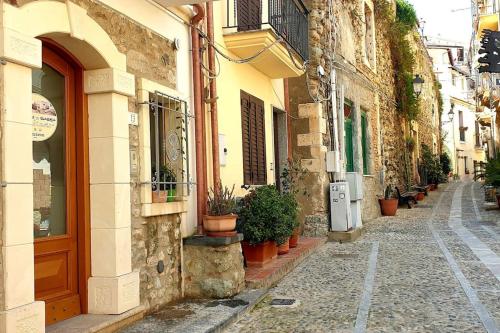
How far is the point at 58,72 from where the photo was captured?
4484 mm

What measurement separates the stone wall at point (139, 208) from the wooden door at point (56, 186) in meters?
0.52

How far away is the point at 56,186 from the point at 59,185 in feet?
0.14

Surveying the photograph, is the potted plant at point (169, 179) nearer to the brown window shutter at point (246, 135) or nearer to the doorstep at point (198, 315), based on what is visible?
the doorstep at point (198, 315)

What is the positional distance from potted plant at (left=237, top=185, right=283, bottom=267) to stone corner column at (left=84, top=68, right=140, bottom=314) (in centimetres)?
233

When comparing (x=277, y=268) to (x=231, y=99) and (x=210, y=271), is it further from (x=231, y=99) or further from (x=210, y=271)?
(x=231, y=99)

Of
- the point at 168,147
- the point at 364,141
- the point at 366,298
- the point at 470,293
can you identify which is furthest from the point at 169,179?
the point at 364,141

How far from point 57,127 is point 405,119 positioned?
60.4ft

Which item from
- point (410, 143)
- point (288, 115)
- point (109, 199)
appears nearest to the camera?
point (109, 199)

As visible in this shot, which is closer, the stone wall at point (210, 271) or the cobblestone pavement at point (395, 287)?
the cobblestone pavement at point (395, 287)

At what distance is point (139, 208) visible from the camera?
493 centimetres

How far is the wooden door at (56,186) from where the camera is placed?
4162 millimetres

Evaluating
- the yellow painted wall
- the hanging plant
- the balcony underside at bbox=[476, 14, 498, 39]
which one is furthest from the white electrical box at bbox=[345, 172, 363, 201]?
the balcony underside at bbox=[476, 14, 498, 39]

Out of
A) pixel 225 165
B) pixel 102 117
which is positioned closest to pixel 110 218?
pixel 102 117

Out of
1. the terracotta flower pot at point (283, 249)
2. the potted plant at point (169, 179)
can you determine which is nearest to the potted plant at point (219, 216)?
the potted plant at point (169, 179)
